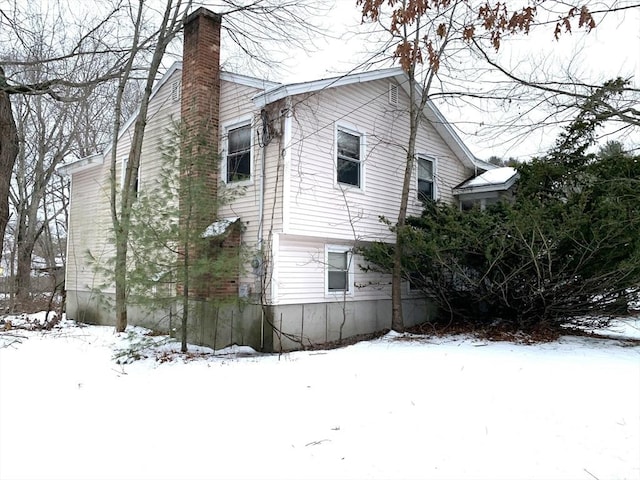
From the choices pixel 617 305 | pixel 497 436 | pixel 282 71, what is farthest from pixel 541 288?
pixel 282 71

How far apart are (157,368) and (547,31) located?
7481mm

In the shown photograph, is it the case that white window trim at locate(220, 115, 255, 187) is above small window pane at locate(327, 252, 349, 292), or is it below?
above

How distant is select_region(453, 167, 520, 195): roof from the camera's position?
12.3 m

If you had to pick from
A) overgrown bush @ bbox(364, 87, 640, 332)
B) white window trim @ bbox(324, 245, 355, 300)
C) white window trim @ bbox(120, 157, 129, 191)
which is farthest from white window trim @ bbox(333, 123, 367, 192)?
white window trim @ bbox(120, 157, 129, 191)

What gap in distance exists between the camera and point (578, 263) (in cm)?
857

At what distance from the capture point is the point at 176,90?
11.7 meters

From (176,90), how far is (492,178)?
8.85m

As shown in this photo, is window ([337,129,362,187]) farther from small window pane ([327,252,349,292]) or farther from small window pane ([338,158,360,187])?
small window pane ([327,252,349,292])

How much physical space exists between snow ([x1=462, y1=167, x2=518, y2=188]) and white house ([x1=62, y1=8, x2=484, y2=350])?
44.0 inches

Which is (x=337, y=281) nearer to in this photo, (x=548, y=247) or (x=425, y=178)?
(x=425, y=178)

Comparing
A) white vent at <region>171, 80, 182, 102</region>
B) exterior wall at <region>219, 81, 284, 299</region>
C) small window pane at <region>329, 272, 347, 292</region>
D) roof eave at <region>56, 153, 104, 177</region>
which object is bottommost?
small window pane at <region>329, 272, 347, 292</region>

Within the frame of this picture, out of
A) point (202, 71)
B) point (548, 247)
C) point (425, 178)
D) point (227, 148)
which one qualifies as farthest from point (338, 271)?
point (202, 71)

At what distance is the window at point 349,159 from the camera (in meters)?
10.5

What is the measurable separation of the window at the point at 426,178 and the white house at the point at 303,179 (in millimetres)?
30
